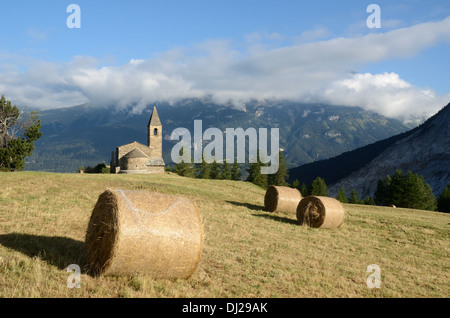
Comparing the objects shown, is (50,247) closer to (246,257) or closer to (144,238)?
(144,238)

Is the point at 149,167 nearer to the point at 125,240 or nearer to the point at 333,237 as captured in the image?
the point at 333,237

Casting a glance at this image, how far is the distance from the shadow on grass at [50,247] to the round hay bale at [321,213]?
13.0 meters

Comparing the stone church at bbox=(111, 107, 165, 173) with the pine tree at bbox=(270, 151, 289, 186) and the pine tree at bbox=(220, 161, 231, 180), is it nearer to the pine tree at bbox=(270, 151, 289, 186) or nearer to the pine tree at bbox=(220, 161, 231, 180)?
the pine tree at bbox=(220, 161, 231, 180)

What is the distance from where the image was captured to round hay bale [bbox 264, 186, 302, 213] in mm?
24141

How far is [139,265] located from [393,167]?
128007 millimetres

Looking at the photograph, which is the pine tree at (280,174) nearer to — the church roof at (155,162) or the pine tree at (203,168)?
the pine tree at (203,168)

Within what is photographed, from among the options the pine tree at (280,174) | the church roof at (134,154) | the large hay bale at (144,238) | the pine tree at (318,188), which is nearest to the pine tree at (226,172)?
the pine tree at (280,174)

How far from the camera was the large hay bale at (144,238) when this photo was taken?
8055 millimetres

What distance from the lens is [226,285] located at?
8406 millimetres

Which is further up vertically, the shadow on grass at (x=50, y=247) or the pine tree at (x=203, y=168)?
the pine tree at (x=203, y=168)

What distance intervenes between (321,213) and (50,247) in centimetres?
1421

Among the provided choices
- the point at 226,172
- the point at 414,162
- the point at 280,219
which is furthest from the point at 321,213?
the point at 414,162

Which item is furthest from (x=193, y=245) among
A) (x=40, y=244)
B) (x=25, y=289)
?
(x=40, y=244)
